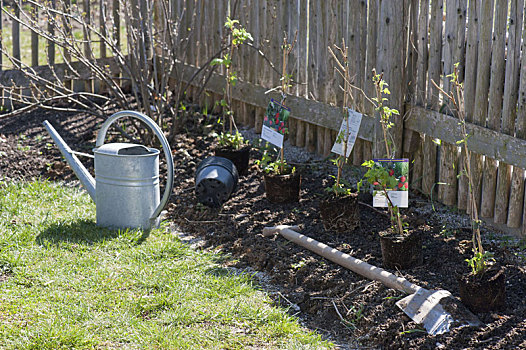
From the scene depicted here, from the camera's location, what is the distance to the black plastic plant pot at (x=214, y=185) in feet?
16.5

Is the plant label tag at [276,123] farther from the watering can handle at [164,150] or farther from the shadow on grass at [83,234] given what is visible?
the shadow on grass at [83,234]

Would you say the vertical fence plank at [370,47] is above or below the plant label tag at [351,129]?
above

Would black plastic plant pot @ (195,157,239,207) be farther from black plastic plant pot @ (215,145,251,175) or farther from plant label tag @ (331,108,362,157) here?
plant label tag @ (331,108,362,157)

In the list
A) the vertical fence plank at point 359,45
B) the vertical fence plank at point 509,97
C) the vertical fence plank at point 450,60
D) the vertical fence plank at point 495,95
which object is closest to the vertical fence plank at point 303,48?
the vertical fence plank at point 359,45

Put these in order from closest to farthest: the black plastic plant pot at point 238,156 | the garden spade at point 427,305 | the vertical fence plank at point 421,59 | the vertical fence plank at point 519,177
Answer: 1. the garden spade at point 427,305
2. the vertical fence plank at point 519,177
3. the vertical fence plank at point 421,59
4. the black plastic plant pot at point 238,156

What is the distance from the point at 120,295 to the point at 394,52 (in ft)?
8.57

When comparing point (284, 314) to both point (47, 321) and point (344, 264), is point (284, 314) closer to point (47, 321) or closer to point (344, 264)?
point (344, 264)

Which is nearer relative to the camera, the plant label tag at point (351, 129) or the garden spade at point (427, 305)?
the garden spade at point (427, 305)

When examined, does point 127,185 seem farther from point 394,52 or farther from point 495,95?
point 495,95

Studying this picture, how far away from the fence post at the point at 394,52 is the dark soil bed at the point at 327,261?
67 centimetres

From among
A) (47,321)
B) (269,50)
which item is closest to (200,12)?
(269,50)

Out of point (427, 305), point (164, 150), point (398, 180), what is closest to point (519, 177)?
point (398, 180)

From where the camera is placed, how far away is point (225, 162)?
5242 millimetres

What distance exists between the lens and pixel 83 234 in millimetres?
4504
